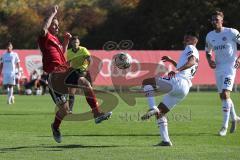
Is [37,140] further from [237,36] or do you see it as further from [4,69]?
[4,69]

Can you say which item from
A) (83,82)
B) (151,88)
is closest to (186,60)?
(151,88)

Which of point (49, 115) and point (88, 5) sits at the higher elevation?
point (88, 5)

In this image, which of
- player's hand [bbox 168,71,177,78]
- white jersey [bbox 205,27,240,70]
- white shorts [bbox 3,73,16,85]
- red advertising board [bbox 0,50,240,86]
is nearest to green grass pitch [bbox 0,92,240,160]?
player's hand [bbox 168,71,177,78]

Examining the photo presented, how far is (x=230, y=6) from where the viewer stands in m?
60.1

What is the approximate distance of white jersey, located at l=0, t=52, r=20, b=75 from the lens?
27547 millimetres

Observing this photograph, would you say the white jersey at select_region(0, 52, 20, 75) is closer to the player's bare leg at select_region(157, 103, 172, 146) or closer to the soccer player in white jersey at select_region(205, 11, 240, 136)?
the soccer player in white jersey at select_region(205, 11, 240, 136)

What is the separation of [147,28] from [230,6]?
8.01 meters

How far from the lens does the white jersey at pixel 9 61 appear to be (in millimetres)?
27547

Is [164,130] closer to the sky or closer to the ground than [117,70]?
closer to the ground

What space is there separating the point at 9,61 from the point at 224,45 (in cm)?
1448

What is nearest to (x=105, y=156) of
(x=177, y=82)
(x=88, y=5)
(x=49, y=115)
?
(x=177, y=82)

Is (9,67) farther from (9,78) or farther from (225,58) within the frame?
(225,58)

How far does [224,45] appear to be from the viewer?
587 inches

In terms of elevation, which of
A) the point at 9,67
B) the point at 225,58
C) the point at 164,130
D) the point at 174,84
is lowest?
the point at 164,130
